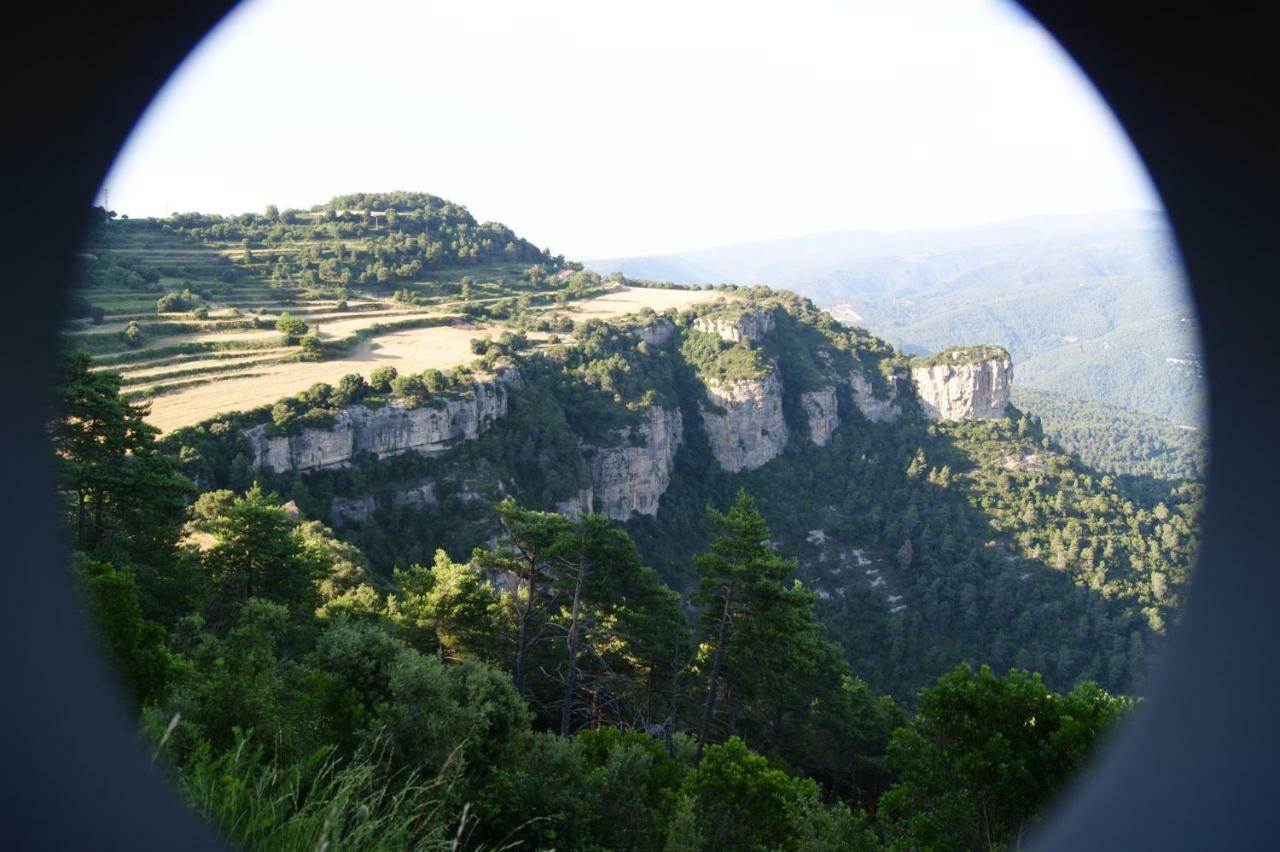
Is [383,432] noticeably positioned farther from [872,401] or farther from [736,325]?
[872,401]

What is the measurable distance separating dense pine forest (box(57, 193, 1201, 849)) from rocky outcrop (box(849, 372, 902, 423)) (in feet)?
0.63

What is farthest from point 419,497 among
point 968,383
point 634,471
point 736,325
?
point 968,383

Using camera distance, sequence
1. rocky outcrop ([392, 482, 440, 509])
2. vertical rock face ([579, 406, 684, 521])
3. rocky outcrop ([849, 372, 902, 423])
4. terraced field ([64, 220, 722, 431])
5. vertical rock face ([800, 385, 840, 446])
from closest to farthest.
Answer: terraced field ([64, 220, 722, 431]) < rocky outcrop ([392, 482, 440, 509]) < vertical rock face ([579, 406, 684, 521]) < vertical rock face ([800, 385, 840, 446]) < rocky outcrop ([849, 372, 902, 423])

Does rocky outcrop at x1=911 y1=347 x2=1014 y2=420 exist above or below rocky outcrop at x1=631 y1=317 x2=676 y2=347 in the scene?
below

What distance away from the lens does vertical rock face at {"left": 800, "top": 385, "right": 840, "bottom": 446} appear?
5859cm

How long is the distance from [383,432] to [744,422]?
2999 centimetres

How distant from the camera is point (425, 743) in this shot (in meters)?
6.27

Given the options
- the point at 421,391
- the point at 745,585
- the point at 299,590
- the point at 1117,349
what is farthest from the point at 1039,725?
the point at 1117,349

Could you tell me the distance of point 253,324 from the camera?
38.6m

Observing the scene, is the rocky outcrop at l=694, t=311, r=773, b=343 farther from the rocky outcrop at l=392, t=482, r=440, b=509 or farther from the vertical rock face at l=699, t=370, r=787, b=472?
the rocky outcrop at l=392, t=482, r=440, b=509

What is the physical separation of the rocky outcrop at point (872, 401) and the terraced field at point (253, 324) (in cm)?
1891

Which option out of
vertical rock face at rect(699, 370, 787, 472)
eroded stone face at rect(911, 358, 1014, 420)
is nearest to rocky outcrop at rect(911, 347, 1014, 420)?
eroded stone face at rect(911, 358, 1014, 420)

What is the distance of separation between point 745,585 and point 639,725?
5.24m

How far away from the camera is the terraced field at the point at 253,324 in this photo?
95.9ft
